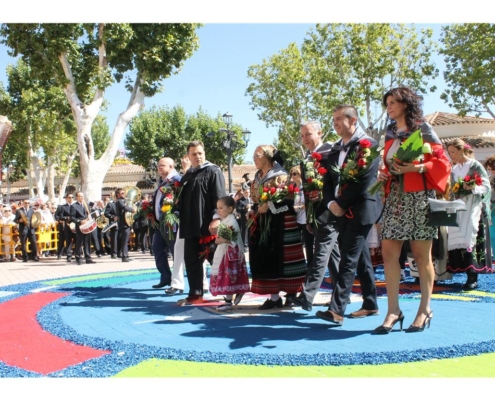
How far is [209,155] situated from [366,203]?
142 ft

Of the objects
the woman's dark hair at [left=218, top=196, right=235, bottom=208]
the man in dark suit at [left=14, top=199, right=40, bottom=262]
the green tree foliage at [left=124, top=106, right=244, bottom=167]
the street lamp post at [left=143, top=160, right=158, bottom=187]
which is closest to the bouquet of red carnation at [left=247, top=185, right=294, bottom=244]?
the woman's dark hair at [left=218, top=196, right=235, bottom=208]

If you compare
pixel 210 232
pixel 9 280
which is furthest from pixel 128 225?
pixel 210 232

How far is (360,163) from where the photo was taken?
4867 mm

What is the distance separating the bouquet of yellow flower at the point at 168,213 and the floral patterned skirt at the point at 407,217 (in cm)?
348

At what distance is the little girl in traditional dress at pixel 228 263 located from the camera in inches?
246

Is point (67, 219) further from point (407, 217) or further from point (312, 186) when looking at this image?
point (407, 217)

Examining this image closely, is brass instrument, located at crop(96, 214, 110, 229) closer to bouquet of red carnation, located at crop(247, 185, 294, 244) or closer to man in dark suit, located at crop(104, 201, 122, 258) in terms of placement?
man in dark suit, located at crop(104, 201, 122, 258)

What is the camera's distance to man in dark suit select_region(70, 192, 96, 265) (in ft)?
48.8

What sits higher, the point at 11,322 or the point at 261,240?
the point at 261,240

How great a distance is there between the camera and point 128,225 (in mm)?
14828

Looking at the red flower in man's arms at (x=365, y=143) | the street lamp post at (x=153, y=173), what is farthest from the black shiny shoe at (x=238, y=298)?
the street lamp post at (x=153, y=173)

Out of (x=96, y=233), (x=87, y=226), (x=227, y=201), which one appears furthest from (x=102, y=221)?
(x=227, y=201)

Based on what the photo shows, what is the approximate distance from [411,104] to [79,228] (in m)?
12.1

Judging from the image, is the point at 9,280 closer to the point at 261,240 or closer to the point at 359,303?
the point at 261,240
